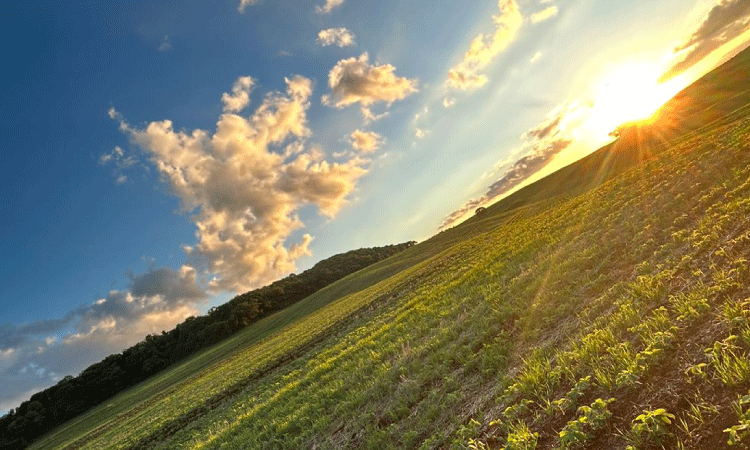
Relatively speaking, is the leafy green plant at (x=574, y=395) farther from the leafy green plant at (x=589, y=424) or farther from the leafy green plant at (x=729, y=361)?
the leafy green plant at (x=729, y=361)

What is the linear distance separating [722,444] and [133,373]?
13787 centimetres

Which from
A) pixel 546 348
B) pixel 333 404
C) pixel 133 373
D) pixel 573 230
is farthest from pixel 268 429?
pixel 133 373

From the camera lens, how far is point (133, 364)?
114125 mm

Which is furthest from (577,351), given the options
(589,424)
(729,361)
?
(729,361)

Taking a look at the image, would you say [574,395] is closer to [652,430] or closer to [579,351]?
[652,430]

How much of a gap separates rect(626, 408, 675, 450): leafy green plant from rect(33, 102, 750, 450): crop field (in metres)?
0.02

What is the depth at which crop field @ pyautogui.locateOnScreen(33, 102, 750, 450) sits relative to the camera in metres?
5.93

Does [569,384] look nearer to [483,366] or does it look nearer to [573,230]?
[483,366]

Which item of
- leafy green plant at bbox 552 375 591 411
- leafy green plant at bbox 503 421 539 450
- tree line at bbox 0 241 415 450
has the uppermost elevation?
tree line at bbox 0 241 415 450

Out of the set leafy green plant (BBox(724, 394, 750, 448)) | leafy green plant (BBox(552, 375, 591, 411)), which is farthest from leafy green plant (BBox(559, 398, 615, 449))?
leafy green plant (BBox(724, 394, 750, 448))

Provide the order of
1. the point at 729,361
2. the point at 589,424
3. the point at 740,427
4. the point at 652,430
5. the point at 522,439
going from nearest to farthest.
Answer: the point at 740,427 < the point at 652,430 < the point at 729,361 < the point at 589,424 < the point at 522,439

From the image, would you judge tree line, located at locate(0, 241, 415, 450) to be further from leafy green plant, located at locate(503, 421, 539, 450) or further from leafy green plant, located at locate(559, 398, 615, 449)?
leafy green plant, located at locate(559, 398, 615, 449)

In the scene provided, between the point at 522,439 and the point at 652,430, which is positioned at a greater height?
the point at 652,430

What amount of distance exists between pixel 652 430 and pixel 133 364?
454 feet
